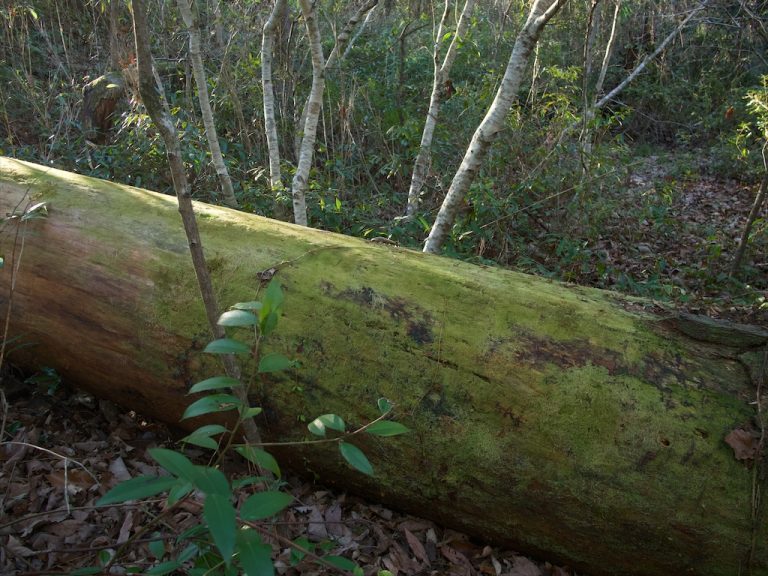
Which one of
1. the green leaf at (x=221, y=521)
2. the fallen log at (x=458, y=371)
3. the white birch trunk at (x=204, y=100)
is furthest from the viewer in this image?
the white birch trunk at (x=204, y=100)

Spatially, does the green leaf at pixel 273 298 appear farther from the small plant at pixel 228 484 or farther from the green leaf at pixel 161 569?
the green leaf at pixel 161 569

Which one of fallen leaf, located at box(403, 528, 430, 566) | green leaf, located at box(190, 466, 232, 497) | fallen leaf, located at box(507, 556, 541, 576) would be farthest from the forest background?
green leaf, located at box(190, 466, 232, 497)

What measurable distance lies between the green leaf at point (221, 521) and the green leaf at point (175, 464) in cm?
6

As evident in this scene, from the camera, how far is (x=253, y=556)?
1.06 metres

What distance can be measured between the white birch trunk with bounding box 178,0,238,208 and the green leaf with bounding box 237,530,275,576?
4.25 meters

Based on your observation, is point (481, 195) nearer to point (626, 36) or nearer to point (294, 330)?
point (294, 330)

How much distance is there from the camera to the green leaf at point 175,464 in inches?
40.4

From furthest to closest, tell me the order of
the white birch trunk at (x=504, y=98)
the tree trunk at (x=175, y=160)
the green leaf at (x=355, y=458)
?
the white birch trunk at (x=504, y=98) → the tree trunk at (x=175, y=160) → the green leaf at (x=355, y=458)

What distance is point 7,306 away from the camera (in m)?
2.74

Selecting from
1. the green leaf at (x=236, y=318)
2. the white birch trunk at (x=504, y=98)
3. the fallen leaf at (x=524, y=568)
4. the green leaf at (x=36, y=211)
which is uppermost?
the white birch trunk at (x=504, y=98)

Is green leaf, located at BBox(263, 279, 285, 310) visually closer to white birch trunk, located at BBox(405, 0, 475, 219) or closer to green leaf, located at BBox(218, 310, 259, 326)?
green leaf, located at BBox(218, 310, 259, 326)

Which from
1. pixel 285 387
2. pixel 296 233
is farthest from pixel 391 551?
pixel 296 233

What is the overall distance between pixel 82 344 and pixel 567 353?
204 cm

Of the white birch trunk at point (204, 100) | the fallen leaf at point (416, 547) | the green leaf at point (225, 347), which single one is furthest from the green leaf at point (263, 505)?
the white birch trunk at point (204, 100)
